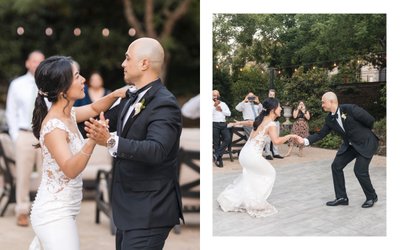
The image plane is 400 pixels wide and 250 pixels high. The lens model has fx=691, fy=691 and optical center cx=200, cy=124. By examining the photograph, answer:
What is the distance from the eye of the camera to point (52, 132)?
3051 millimetres

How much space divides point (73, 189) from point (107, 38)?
32.1ft

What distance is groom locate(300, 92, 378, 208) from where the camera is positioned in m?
4.46

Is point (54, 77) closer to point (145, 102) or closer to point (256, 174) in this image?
point (145, 102)

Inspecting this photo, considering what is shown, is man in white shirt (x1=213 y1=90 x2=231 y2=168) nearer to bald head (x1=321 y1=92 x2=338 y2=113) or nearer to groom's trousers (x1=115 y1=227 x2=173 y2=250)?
bald head (x1=321 y1=92 x2=338 y2=113)

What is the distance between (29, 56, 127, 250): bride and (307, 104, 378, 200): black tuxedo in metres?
1.87

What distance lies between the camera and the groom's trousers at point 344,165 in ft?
14.8

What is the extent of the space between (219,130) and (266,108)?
0.34 meters

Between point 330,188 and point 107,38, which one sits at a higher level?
point 107,38

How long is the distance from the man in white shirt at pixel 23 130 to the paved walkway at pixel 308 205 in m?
2.24

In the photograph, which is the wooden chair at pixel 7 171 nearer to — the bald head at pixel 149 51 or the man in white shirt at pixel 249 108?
the man in white shirt at pixel 249 108

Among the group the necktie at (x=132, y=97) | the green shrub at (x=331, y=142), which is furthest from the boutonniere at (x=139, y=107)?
the green shrub at (x=331, y=142)

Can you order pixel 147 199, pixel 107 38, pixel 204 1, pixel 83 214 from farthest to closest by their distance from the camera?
pixel 107 38, pixel 83 214, pixel 204 1, pixel 147 199
